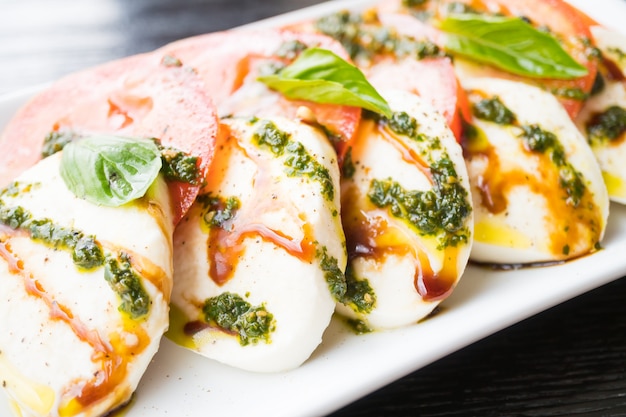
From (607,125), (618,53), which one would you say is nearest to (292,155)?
(607,125)

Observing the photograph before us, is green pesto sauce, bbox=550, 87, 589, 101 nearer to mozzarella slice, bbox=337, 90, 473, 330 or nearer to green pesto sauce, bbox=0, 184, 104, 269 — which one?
mozzarella slice, bbox=337, 90, 473, 330

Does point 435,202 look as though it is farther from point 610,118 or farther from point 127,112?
point 127,112

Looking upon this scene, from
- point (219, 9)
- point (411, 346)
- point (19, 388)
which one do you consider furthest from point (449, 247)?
point (219, 9)

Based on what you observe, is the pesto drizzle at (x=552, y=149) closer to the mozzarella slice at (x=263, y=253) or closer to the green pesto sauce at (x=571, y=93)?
the green pesto sauce at (x=571, y=93)

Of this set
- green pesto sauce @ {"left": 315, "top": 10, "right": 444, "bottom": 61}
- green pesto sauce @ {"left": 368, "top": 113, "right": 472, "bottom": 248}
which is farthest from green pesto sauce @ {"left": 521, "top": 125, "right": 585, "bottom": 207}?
green pesto sauce @ {"left": 315, "top": 10, "right": 444, "bottom": 61}

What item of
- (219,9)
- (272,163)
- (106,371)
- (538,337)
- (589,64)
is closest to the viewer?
(106,371)

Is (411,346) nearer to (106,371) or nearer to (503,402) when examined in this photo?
(503,402)
